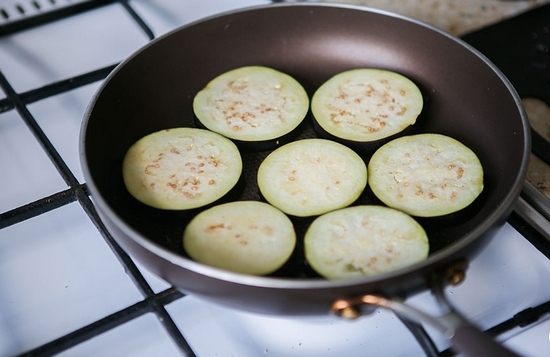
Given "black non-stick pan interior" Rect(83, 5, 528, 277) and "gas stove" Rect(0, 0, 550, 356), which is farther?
"black non-stick pan interior" Rect(83, 5, 528, 277)

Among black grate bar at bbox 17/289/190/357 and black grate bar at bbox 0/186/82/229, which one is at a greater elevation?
black grate bar at bbox 0/186/82/229

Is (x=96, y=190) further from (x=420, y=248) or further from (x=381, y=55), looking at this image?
(x=381, y=55)

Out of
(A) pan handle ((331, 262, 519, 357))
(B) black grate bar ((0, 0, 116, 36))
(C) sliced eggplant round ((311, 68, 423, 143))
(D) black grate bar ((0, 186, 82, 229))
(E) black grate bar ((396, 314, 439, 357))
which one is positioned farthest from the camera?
(B) black grate bar ((0, 0, 116, 36))

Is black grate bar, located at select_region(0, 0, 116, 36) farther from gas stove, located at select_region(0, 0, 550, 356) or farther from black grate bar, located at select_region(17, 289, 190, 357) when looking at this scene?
black grate bar, located at select_region(17, 289, 190, 357)

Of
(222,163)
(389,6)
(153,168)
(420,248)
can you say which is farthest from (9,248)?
(389,6)

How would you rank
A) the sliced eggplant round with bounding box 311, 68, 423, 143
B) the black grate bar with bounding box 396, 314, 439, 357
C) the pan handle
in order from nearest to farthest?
the pan handle < the black grate bar with bounding box 396, 314, 439, 357 < the sliced eggplant round with bounding box 311, 68, 423, 143

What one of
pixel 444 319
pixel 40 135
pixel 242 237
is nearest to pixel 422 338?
pixel 444 319

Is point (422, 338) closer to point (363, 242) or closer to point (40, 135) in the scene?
point (363, 242)

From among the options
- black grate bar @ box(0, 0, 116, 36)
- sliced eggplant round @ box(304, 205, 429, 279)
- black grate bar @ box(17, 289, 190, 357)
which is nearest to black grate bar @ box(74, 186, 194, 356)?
black grate bar @ box(17, 289, 190, 357)

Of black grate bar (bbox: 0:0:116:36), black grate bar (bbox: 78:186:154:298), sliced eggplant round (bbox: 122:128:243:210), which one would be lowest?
black grate bar (bbox: 78:186:154:298)
